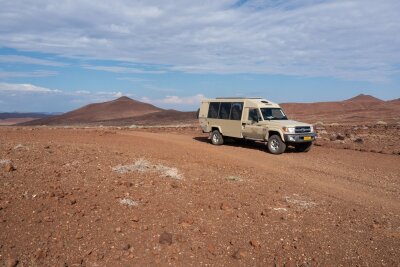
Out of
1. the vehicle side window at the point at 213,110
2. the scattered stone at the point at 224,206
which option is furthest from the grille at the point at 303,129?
the scattered stone at the point at 224,206

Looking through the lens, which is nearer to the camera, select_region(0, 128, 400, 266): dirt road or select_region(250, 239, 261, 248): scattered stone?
A: select_region(0, 128, 400, 266): dirt road

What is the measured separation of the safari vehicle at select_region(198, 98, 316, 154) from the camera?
600 inches

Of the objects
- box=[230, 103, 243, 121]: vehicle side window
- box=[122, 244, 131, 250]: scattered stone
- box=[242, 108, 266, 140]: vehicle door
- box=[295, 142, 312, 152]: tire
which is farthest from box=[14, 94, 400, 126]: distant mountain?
box=[122, 244, 131, 250]: scattered stone

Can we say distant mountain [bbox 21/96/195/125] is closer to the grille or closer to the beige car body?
the beige car body

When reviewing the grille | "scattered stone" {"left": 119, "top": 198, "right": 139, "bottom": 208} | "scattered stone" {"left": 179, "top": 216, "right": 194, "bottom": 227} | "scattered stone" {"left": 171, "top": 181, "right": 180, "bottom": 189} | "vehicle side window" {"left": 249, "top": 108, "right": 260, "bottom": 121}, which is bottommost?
"scattered stone" {"left": 179, "top": 216, "right": 194, "bottom": 227}

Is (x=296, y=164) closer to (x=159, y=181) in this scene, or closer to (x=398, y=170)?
(x=398, y=170)

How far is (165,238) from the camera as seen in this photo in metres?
6.24

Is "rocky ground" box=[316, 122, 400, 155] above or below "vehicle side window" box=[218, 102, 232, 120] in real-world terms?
below

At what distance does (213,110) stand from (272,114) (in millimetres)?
3034

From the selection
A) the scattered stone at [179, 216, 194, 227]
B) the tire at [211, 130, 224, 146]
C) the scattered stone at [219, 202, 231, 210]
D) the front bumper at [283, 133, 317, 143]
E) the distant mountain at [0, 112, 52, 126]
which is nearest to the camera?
the scattered stone at [179, 216, 194, 227]

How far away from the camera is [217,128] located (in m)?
18.2

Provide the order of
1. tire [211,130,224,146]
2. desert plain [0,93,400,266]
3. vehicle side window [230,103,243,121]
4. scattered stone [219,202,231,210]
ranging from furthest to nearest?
tire [211,130,224,146]
vehicle side window [230,103,243,121]
scattered stone [219,202,231,210]
desert plain [0,93,400,266]

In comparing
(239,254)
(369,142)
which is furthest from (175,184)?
(369,142)

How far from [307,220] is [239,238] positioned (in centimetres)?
150
